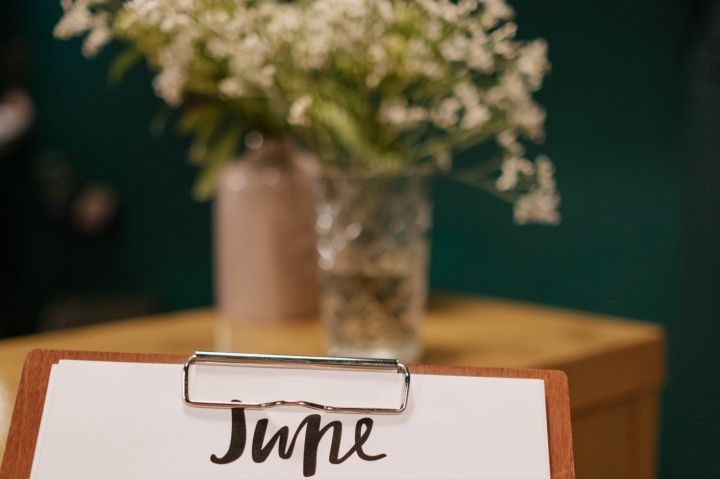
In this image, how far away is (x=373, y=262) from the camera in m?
0.91

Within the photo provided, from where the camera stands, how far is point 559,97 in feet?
5.62

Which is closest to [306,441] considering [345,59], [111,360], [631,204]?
[111,360]

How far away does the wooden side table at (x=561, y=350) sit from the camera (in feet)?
3.05

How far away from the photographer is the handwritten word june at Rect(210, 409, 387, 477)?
0.48 m

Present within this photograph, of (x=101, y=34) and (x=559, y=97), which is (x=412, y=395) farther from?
(x=559, y=97)

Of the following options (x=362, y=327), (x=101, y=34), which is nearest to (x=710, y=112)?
(x=362, y=327)

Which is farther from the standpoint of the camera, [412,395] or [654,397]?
[654,397]

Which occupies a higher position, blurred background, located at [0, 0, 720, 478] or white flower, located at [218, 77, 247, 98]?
blurred background, located at [0, 0, 720, 478]

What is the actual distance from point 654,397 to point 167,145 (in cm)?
236

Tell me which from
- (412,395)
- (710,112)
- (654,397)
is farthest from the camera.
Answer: (710,112)

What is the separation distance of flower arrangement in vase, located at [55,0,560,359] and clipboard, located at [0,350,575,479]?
0.35 m

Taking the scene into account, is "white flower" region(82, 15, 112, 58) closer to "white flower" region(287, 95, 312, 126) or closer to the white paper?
"white flower" region(287, 95, 312, 126)

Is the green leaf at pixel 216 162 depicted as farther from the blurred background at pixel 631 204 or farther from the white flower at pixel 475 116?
the blurred background at pixel 631 204

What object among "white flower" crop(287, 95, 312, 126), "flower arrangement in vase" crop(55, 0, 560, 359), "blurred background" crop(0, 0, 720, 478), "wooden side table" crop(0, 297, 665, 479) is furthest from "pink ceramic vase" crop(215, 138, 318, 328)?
"blurred background" crop(0, 0, 720, 478)
